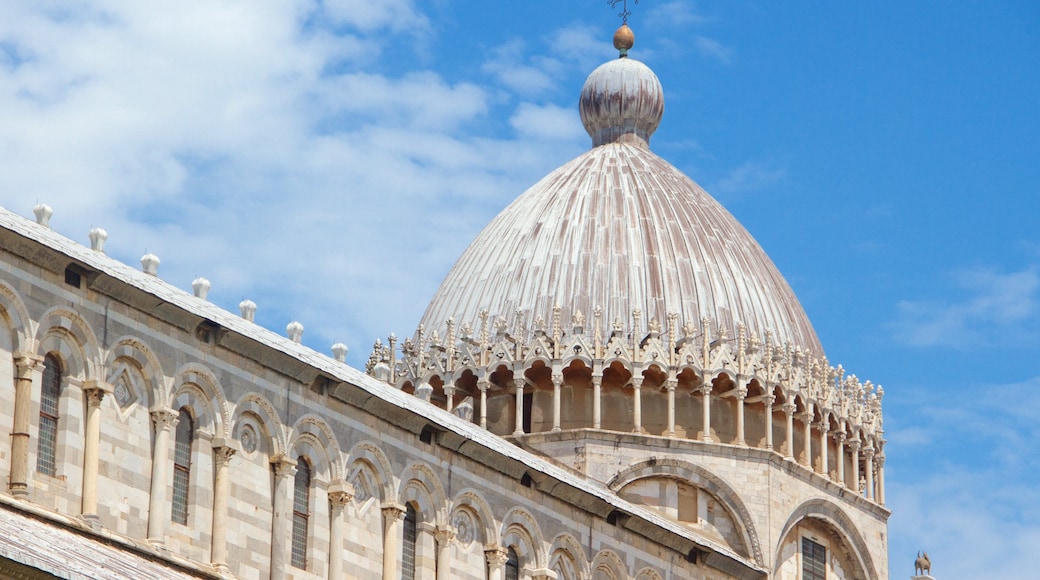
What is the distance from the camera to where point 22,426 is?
3969 centimetres

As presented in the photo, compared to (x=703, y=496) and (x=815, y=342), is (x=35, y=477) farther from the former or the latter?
(x=815, y=342)

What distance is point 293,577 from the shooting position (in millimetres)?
44688

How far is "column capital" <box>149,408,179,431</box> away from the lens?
42.4 meters

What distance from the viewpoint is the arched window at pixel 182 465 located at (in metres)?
42.8

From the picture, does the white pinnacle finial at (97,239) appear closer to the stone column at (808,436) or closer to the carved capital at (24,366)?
the carved capital at (24,366)

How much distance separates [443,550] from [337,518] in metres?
3.03

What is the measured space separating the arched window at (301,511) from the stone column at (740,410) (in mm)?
16866

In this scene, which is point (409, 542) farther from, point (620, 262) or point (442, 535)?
point (620, 262)

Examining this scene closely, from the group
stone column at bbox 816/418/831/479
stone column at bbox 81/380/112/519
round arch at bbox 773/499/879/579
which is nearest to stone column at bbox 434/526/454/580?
stone column at bbox 81/380/112/519

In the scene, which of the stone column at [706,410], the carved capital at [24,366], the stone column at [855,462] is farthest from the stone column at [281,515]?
the stone column at [855,462]

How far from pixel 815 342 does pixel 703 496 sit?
6.26 m

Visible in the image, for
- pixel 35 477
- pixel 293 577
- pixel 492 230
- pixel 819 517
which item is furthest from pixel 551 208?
pixel 35 477

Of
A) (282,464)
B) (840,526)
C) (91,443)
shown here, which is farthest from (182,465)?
(840,526)

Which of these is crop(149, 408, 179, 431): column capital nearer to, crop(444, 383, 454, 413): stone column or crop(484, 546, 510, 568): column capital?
crop(484, 546, 510, 568): column capital
